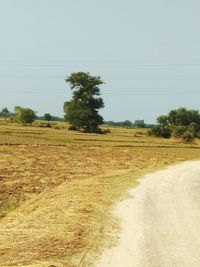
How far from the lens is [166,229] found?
1296cm

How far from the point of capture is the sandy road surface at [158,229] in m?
9.90

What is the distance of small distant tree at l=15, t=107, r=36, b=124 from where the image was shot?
134125 millimetres

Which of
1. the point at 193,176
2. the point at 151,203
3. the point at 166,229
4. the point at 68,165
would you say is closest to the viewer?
the point at 166,229

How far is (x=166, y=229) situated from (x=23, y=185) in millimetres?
11809

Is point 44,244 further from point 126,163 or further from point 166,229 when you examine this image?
point 126,163

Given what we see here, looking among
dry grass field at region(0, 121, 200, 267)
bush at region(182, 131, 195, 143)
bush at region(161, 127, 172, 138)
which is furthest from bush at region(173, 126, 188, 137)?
dry grass field at region(0, 121, 200, 267)

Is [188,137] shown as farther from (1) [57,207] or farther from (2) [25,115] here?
(1) [57,207]

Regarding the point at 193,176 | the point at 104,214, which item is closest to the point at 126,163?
the point at 193,176

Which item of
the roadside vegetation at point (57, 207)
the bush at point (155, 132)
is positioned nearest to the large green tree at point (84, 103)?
the bush at point (155, 132)

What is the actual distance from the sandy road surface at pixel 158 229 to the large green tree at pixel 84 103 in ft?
291

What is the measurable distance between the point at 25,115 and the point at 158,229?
123 metres

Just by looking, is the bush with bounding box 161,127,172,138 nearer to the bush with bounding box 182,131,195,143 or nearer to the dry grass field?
the bush with bounding box 182,131,195,143

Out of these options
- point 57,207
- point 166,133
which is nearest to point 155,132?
point 166,133

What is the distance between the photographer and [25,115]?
13412 centimetres
